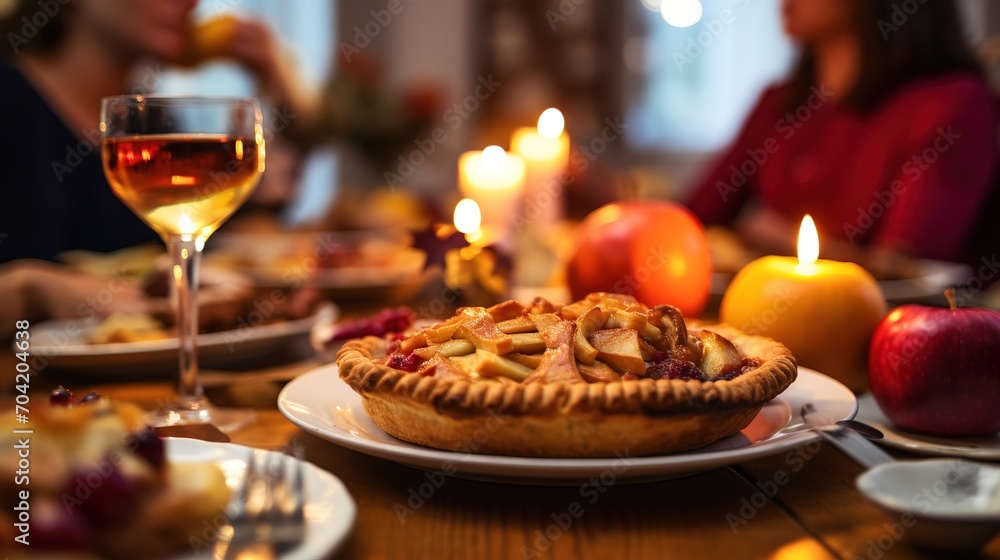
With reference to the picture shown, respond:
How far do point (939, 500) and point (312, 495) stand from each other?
1.74 ft

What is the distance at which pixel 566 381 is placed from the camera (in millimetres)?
864

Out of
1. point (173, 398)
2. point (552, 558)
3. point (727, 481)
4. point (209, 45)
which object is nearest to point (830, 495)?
point (727, 481)

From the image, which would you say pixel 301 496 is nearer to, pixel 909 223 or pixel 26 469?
pixel 26 469

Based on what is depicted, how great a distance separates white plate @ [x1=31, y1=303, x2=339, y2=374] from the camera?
4.50 ft

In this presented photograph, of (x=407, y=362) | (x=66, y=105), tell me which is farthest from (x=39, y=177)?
(x=407, y=362)

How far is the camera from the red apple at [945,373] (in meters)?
0.99

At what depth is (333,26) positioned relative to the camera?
7742 mm

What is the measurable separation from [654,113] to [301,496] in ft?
27.5

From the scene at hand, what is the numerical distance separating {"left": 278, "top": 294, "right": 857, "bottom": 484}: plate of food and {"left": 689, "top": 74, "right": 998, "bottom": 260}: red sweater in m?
2.25

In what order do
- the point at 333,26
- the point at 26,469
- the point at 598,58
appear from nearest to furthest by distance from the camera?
1. the point at 26,469
2. the point at 333,26
3. the point at 598,58

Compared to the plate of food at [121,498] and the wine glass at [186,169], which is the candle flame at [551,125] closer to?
the wine glass at [186,169]

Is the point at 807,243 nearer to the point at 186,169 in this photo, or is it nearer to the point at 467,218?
the point at 467,218

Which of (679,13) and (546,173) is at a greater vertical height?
(679,13)

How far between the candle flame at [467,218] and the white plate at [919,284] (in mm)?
571
